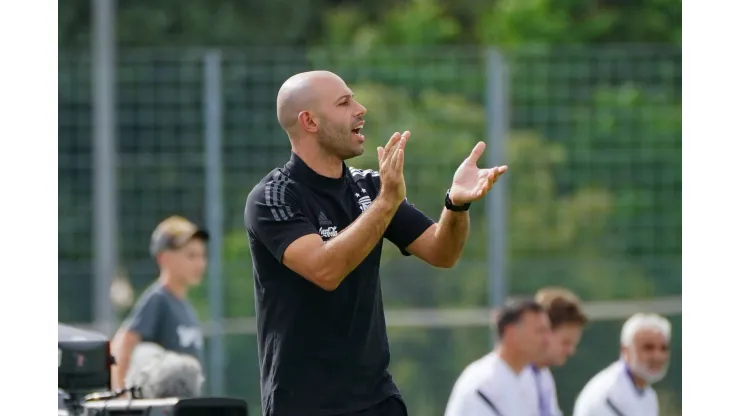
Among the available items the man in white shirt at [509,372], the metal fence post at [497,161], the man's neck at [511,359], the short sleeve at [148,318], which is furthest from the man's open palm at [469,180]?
the metal fence post at [497,161]

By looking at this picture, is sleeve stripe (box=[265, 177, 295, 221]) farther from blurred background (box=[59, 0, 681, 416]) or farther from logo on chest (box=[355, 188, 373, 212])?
blurred background (box=[59, 0, 681, 416])

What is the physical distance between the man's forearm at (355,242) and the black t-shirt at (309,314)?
16 cm

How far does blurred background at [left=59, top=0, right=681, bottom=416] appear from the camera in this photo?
11.5 metres

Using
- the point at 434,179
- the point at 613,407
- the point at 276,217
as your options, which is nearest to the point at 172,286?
the point at 613,407

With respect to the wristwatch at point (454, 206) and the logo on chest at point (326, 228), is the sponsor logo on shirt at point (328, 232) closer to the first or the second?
the logo on chest at point (326, 228)

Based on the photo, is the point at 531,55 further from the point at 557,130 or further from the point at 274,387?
the point at 274,387

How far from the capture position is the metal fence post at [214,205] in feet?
37.7

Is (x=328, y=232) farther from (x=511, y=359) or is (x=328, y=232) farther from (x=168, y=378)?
(x=511, y=359)

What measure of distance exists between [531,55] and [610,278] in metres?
1.78

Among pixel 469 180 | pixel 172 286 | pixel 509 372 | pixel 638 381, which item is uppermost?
pixel 469 180

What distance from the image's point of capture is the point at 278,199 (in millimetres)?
4312

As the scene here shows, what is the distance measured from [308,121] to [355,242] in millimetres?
488

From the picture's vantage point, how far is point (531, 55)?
1177 cm
